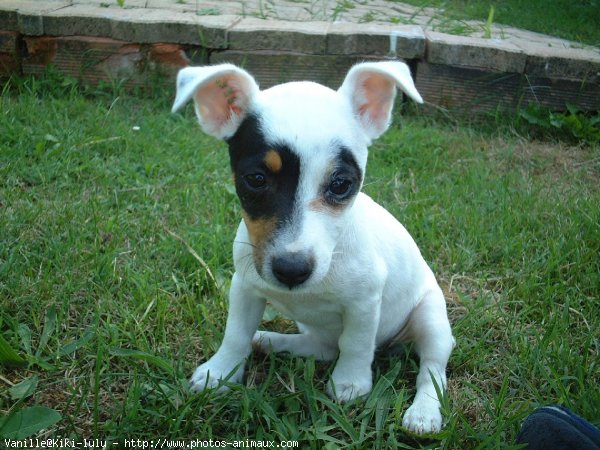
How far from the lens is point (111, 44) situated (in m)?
5.61

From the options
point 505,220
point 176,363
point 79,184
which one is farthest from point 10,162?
point 505,220

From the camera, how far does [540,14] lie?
8.67 metres

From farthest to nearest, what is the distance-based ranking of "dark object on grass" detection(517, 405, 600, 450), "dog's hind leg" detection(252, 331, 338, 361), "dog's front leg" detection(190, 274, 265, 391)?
"dog's hind leg" detection(252, 331, 338, 361) < "dog's front leg" detection(190, 274, 265, 391) < "dark object on grass" detection(517, 405, 600, 450)

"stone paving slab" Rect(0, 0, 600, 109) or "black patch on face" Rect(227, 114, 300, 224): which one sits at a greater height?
"black patch on face" Rect(227, 114, 300, 224)

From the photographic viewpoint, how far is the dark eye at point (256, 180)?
7.10 ft

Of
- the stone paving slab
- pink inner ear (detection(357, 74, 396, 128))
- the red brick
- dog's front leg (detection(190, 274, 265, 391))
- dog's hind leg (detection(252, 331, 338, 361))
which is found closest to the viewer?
pink inner ear (detection(357, 74, 396, 128))

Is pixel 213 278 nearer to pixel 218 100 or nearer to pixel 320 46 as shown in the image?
Result: pixel 218 100

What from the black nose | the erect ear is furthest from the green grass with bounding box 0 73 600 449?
the erect ear

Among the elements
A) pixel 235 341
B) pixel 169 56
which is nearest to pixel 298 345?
pixel 235 341

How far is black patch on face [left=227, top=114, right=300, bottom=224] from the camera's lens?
6.90ft

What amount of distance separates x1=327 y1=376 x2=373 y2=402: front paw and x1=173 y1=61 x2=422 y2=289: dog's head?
2.00 ft

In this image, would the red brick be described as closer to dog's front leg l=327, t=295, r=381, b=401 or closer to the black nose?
dog's front leg l=327, t=295, r=381, b=401

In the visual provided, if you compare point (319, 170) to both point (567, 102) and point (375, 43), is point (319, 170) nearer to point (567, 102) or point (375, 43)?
point (375, 43)

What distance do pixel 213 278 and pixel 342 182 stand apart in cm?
126
